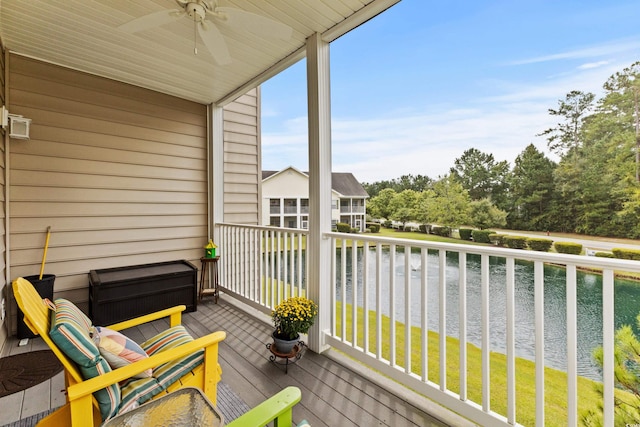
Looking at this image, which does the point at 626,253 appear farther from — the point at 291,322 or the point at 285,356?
the point at 285,356

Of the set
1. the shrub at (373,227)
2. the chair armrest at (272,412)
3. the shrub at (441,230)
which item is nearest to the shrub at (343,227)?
the shrub at (373,227)

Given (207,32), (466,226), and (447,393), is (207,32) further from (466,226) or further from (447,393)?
(447,393)

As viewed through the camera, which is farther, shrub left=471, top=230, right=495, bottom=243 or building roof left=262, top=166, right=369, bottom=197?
building roof left=262, top=166, right=369, bottom=197

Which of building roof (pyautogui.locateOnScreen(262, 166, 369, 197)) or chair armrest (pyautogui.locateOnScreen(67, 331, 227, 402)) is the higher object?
building roof (pyautogui.locateOnScreen(262, 166, 369, 197))

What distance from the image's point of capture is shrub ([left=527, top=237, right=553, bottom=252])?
1632 mm

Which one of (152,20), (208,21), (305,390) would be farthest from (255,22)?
(305,390)

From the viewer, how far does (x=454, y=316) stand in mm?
2023

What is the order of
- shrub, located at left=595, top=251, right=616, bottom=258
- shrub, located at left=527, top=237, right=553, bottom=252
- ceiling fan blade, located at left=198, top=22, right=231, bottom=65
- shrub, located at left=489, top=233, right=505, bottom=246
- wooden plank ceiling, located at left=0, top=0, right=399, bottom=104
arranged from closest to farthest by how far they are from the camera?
shrub, located at left=595, top=251, right=616, bottom=258 → shrub, located at left=527, top=237, right=553, bottom=252 → shrub, located at left=489, top=233, right=505, bottom=246 → ceiling fan blade, located at left=198, top=22, right=231, bottom=65 → wooden plank ceiling, located at left=0, top=0, right=399, bottom=104

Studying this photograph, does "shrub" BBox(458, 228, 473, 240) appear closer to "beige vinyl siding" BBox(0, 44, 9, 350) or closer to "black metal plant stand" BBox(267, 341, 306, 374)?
"black metal plant stand" BBox(267, 341, 306, 374)

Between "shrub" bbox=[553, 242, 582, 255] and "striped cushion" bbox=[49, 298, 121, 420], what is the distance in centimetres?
231

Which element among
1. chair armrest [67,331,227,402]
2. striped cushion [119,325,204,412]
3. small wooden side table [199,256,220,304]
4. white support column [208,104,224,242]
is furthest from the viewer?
white support column [208,104,224,242]

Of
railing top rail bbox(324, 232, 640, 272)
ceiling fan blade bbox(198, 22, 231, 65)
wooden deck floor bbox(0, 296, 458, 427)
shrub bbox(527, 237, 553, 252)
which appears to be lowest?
wooden deck floor bbox(0, 296, 458, 427)

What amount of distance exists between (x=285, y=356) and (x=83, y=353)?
1.47 meters

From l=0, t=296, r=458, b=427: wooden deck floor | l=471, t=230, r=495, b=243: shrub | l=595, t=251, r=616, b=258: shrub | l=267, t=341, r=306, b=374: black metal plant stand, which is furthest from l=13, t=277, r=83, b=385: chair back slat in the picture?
l=595, t=251, r=616, b=258: shrub
